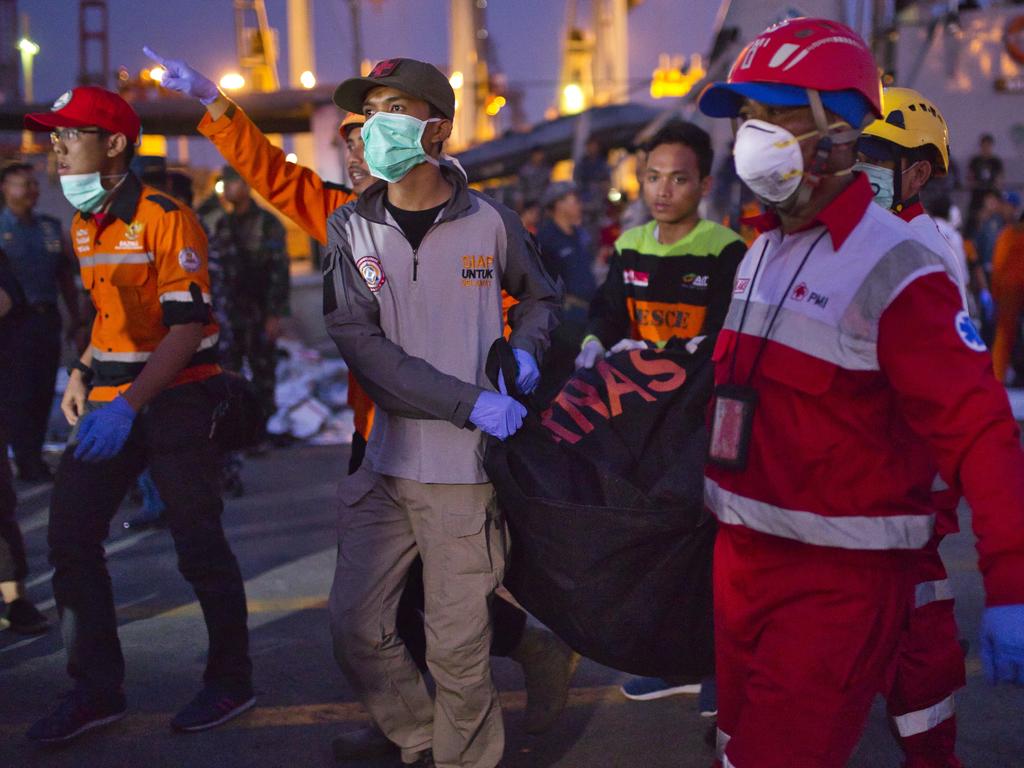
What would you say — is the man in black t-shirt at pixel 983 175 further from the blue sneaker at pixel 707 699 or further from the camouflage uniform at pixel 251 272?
the blue sneaker at pixel 707 699

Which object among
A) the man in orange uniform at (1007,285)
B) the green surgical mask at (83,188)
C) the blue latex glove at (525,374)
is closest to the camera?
the blue latex glove at (525,374)

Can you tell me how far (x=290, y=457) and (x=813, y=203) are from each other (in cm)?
706

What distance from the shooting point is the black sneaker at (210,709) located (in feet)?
13.4

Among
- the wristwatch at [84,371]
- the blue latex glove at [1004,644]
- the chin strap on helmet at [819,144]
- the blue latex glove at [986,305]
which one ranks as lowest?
the blue latex glove at [1004,644]

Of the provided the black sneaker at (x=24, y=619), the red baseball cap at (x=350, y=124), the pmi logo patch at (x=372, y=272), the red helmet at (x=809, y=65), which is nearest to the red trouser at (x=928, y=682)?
the red helmet at (x=809, y=65)

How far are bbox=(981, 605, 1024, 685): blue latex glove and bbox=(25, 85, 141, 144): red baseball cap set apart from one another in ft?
10.9

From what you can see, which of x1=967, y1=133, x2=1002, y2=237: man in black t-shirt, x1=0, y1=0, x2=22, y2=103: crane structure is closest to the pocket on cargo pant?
x1=967, y1=133, x2=1002, y2=237: man in black t-shirt

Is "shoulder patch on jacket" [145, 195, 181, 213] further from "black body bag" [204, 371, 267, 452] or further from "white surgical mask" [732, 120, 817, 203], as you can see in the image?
"white surgical mask" [732, 120, 817, 203]

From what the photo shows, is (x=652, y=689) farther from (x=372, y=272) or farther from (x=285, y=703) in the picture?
(x=372, y=272)

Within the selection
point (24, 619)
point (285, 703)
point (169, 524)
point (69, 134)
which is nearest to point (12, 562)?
point (24, 619)

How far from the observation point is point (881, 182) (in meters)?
3.34

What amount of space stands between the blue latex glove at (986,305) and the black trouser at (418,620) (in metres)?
8.14

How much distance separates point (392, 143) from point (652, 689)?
234 centimetres

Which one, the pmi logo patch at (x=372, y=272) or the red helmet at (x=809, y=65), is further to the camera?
the pmi logo patch at (x=372, y=272)
